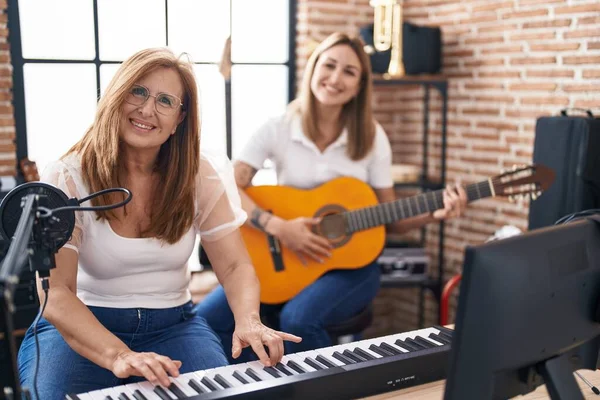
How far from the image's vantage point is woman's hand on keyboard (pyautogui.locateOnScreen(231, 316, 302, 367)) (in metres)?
1.56

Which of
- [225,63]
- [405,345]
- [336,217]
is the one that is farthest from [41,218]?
[225,63]

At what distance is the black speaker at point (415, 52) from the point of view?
3586 millimetres

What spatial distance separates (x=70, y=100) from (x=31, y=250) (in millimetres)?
2509

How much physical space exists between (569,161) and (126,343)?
1779 mm

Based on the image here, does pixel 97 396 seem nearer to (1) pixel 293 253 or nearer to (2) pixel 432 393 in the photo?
(2) pixel 432 393

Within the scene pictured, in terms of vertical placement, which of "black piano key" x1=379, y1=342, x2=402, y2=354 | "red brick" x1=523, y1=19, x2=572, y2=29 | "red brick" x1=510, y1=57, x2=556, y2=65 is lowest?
"black piano key" x1=379, y1=342, x2=402, y2=354

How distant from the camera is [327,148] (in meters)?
2.99

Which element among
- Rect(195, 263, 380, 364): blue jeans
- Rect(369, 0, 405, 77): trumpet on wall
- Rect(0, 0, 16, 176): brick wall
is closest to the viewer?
Rect(195, 263, 380, 364): blue jeans

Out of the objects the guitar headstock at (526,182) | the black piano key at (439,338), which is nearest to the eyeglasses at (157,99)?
the black piano key at (439,338)

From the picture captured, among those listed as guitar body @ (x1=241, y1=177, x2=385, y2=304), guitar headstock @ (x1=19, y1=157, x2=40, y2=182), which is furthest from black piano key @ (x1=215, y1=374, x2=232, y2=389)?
guitar headstock @ (x1=19, y1=157, x2=40, y2=182)

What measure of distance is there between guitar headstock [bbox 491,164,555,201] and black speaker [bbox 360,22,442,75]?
100 cm

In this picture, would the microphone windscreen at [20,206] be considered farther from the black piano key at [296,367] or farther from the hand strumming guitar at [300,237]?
the hand strumming guitar at [300,237]

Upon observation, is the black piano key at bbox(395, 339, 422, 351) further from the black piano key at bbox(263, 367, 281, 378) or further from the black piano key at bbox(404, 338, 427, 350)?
the black piano key at bbox(263, 367, 281, 378)

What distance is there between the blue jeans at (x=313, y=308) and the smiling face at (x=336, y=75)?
2.49 feet
